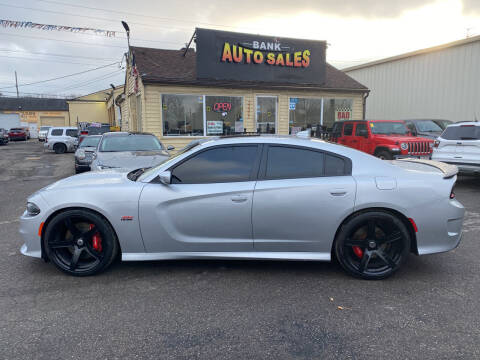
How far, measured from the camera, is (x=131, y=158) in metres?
7.46

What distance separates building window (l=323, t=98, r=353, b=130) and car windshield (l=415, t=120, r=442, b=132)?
3.40 m

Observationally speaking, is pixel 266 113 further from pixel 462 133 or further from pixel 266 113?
pixel 462 133

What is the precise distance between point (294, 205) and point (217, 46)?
39.2 ft

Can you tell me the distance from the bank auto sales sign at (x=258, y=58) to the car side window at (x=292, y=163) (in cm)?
1117

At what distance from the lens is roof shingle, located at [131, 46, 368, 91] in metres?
13.6

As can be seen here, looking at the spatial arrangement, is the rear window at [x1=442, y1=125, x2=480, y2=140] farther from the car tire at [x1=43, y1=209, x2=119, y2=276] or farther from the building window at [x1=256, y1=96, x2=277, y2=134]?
the car tire at [x1=43, y1=209, x2=119, y2=276]

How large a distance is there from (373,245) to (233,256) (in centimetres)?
149

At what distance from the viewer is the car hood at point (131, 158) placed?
7145 mm

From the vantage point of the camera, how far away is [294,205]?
351cm

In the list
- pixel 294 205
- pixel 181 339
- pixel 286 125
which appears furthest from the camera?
pixel 286 125

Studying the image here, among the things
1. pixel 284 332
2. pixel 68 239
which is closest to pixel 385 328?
pixel 284 332

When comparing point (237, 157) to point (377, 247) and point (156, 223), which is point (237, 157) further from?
point (377, 247)

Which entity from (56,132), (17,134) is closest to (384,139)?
(56,132)

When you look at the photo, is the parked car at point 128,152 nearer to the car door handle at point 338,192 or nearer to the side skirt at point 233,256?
the side skirt at point 233,256
